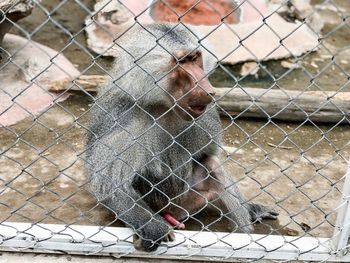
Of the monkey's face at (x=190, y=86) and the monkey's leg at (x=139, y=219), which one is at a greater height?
the monkey's face at (x=190, y=86)

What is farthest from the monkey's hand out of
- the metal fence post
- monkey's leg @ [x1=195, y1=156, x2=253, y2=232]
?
the metal fence post

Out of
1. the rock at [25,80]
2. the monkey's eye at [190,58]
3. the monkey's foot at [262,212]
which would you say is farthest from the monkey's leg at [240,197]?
the rock at [25,80]

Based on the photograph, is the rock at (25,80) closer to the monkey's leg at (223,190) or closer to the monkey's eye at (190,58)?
the monkey's leg at (223,190)

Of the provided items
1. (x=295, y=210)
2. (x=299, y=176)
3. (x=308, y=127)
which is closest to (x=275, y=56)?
(x=308, y=127)

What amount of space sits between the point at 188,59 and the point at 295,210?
4.55ft

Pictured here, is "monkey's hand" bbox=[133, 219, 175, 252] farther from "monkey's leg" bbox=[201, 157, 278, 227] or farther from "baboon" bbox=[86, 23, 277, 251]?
"monkey's leg" bbox=[201, 157, 278, 227]

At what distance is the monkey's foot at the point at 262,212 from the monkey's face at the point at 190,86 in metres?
0.94

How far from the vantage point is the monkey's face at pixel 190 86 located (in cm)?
283

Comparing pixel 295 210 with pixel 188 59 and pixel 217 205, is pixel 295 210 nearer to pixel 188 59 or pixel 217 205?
pixel 217 205

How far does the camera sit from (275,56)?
Answer: 5473mm

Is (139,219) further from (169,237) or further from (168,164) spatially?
(168,164)

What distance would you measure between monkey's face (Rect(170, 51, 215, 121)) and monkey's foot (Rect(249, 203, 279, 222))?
94cm

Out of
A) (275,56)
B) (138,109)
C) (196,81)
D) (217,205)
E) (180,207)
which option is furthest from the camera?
(275,56)

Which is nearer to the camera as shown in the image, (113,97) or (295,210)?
(113,97)
